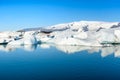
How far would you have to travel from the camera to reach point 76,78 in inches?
213

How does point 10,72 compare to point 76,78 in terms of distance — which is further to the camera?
point 10,72

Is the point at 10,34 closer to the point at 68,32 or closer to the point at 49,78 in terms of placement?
the point at 68,32

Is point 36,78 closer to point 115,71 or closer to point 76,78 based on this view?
point 76,78

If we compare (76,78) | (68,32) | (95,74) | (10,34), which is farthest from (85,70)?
(10,34)

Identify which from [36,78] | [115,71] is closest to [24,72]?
[36,78]

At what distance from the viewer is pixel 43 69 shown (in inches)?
258

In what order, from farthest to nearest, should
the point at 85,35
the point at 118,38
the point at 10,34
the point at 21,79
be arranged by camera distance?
the point at 10,34
the point at 85,35
the point at 118,38
the point at 21,79

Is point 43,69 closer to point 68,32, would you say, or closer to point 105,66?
point 105,66

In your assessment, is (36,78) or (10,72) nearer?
(36,78)

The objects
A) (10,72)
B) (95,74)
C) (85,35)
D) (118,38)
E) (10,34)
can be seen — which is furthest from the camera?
(10,34)

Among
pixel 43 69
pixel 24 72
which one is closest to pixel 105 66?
pixel 43 69

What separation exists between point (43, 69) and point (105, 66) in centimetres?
172

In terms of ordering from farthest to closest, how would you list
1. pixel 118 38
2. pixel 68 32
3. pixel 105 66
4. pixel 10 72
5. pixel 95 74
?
pixel 68 32
pixel 118 38
pixel 105 66
pixel 10 72
pixel 95 74

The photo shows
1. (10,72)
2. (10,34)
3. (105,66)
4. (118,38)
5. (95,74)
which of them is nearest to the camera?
(95,74)
